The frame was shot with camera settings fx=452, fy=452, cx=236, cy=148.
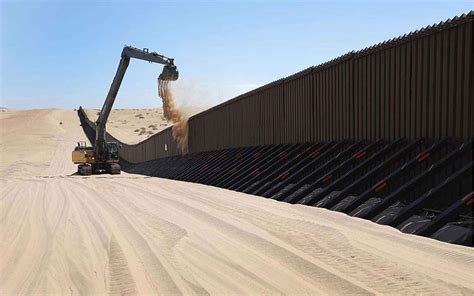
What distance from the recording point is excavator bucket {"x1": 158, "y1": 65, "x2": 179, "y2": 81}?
91.5 feet

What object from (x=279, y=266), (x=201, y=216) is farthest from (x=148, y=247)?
(x=201, y=216)

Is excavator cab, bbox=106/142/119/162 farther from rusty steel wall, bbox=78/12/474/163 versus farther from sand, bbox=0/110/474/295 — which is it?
sand, bbox=0/110/474/295

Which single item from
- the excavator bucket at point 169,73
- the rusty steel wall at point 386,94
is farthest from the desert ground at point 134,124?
the rusty steel wall at point 386,94

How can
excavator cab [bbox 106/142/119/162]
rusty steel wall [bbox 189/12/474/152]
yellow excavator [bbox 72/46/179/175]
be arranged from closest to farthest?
1. rusty steel wall [bbox 189/12/474/152]
2. yellow excavator [bbox 72/46/179/175]
3. excavator cab [bbox 106/142/119/162]

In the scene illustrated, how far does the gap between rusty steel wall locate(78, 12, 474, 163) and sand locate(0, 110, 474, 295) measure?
3207 mm

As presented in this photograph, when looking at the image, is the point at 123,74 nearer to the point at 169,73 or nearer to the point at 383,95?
the point at 169,73

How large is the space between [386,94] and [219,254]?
24.7 feet

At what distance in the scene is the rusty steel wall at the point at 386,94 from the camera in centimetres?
966

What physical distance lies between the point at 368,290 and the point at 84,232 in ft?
18.8

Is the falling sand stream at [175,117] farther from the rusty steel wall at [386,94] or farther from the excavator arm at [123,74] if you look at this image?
the rusty steel wall at [386,94]

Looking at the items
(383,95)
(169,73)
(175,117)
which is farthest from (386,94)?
(175,117)

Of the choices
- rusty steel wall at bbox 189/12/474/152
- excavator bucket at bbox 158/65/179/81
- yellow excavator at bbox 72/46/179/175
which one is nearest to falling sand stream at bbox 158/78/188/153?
excavator bucket at bbox 158/65/179/81

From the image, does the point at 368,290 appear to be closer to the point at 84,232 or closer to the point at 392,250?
the point at 392,250

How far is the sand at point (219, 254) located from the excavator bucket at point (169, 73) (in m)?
17.0
